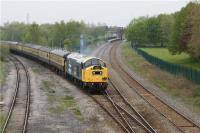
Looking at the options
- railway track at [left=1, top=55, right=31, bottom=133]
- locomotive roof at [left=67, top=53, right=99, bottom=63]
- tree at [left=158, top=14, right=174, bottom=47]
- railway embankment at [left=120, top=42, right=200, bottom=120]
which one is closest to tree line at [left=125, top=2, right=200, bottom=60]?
tree at [left=158, top=14, right=174, bottom=47]

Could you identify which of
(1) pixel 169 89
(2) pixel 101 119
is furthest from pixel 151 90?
(2) pixel 101 119

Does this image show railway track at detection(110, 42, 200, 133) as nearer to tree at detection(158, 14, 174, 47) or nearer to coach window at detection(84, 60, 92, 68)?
coach window at detection(84, 60, 92, 68)

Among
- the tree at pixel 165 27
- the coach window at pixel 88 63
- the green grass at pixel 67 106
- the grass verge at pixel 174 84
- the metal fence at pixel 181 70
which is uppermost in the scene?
the tree at pixel 165 27

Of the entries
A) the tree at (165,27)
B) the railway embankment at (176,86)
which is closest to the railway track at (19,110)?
the railway embankment at (176,86)

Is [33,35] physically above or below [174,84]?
above

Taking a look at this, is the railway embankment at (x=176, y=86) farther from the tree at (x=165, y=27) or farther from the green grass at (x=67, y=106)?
the tree at (x=165, y=27)

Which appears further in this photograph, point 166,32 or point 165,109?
point 166,32

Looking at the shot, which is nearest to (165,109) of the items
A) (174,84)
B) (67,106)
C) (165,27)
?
(67,106)

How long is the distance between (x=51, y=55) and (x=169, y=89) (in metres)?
22.1

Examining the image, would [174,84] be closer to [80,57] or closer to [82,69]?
[80,57]

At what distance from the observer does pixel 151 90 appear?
39.2m

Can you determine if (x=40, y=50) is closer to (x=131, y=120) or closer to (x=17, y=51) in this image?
(x=17, y=51)

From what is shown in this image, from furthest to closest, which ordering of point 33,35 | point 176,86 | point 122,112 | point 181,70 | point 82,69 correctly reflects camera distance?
point 33,35, point 181,70, point 176,86, point 82,69, point 122,112

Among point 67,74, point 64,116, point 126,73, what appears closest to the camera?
point 64,116
